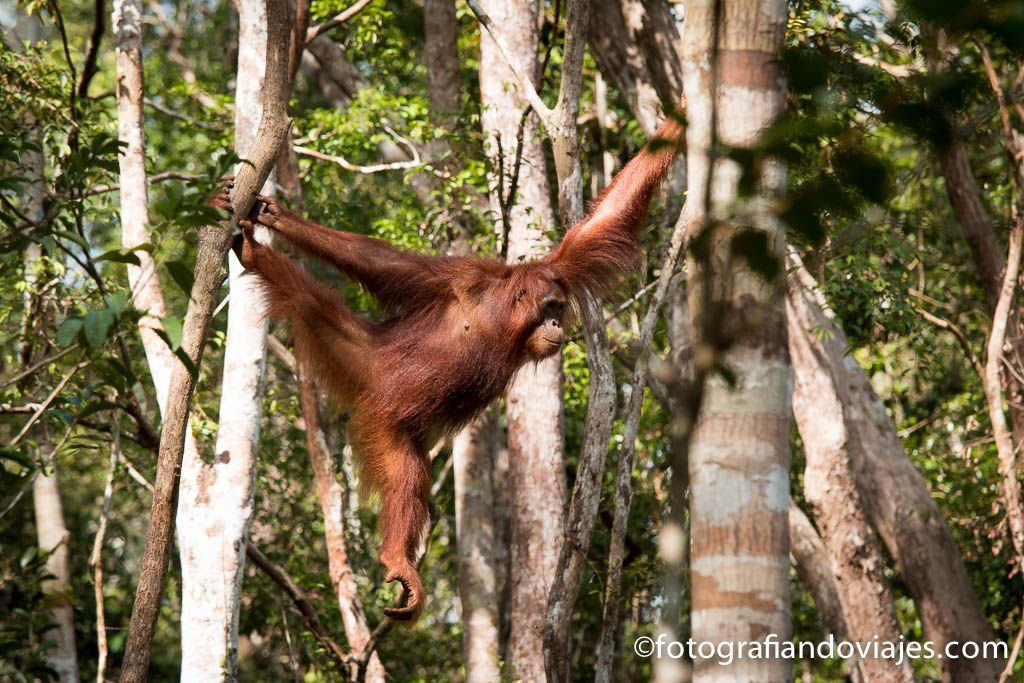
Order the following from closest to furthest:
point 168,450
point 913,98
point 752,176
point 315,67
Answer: point 752,176
point 913,98
point 168,450
point 315,67

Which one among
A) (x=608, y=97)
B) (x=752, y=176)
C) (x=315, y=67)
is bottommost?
(x=752, y=176)

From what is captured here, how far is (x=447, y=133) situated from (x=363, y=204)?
10.2ft

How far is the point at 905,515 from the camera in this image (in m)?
8.66

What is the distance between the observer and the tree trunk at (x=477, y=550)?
24.1 feet

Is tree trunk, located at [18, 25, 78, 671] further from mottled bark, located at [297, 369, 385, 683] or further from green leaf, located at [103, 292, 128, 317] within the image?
green leaf, located at [103, 292, 128, 317]

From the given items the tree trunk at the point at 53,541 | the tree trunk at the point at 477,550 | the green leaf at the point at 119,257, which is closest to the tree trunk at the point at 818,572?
the tree trunk at the point at 477,550

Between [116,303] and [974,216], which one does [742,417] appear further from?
[974,216]

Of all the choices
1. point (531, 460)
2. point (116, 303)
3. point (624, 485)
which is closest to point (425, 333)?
point (624, 485)

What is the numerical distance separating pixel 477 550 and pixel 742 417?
16.7 ft

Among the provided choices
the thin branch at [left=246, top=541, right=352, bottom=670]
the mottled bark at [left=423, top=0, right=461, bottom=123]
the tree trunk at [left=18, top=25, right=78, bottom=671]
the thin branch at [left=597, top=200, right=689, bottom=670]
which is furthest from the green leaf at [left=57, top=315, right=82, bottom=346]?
the mottled bark at [left=423, top=0, right=461, bottom=123]

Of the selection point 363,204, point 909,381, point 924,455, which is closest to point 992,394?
point 924,455

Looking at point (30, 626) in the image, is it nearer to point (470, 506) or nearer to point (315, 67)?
point (470, 506)

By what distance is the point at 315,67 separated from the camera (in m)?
11.5

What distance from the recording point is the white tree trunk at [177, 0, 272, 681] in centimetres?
544
